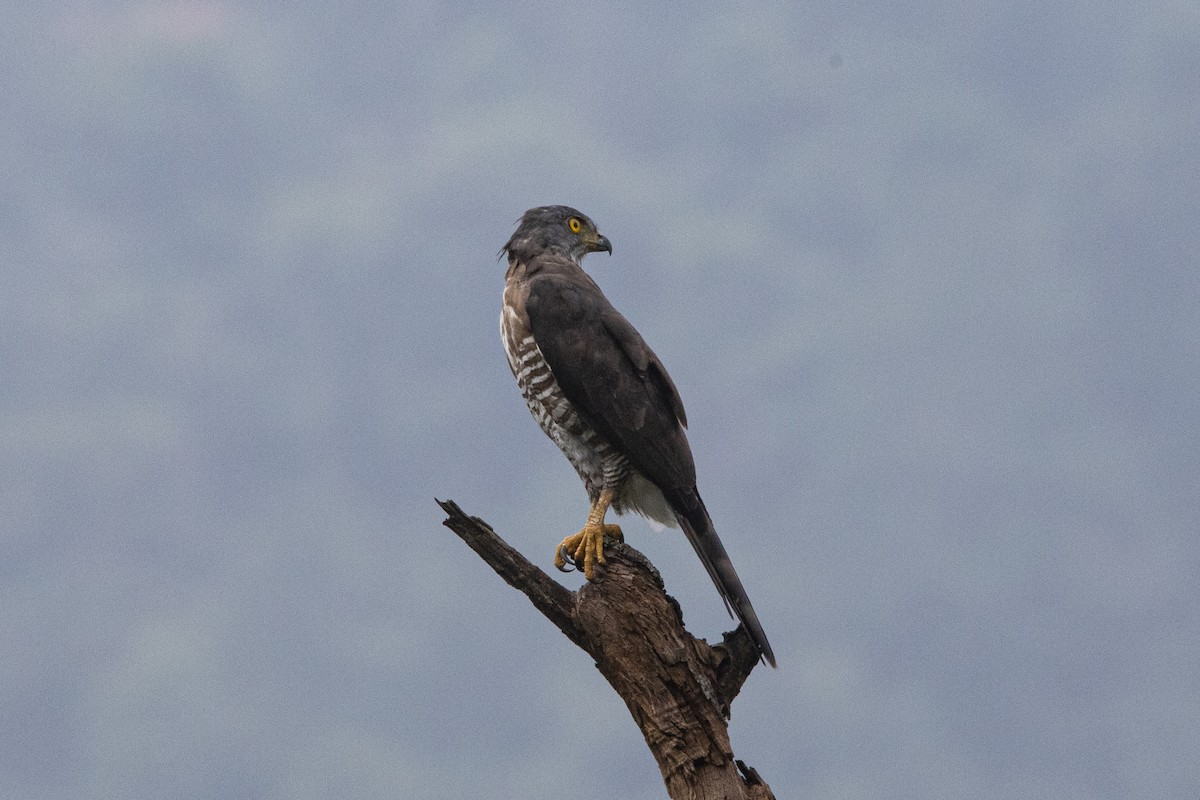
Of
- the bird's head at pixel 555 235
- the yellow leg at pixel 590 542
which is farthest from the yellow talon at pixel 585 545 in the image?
the bird's head at pixel 555 235

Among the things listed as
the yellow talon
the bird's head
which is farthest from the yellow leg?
the bird's head

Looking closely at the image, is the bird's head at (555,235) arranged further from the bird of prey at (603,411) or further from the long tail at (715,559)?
the long tail at (715,559)

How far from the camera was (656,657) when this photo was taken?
6.73m

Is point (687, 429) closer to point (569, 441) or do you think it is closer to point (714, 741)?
point (569, 441)

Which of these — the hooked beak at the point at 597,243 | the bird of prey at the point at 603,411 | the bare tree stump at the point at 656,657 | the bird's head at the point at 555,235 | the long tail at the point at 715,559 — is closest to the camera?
the bare tree stump at the point at 656,657

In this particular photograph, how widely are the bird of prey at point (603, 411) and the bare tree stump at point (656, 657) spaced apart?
345 millimetres

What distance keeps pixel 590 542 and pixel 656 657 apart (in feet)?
3.05

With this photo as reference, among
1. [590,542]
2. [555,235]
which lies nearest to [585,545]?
[590,542]

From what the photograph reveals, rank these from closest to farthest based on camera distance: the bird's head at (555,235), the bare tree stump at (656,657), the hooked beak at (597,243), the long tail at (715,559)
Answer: the bare tree stump at (656,657) → the long tail at (715,559) → the bird's head at (555,235) → the hooked beak at (597,243)

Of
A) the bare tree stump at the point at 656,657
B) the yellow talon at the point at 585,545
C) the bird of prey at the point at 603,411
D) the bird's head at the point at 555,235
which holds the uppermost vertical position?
the bird's head at the point at 555,235

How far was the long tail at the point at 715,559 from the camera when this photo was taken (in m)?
7.02

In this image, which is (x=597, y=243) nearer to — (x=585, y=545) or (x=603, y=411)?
(x=603, y=411)

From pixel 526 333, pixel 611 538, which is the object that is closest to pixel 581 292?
pixel 526 333

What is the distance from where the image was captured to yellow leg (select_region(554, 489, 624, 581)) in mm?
7270
